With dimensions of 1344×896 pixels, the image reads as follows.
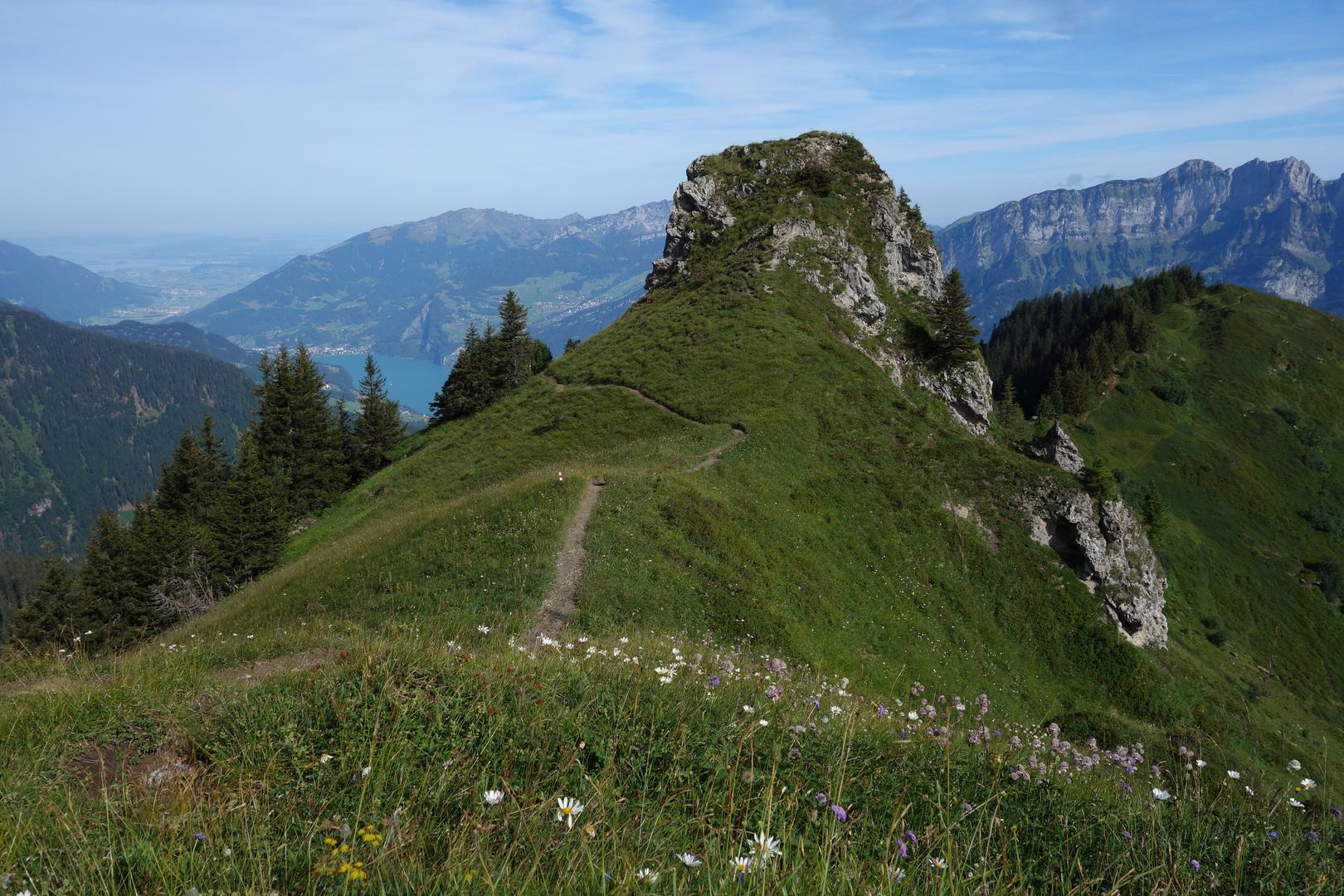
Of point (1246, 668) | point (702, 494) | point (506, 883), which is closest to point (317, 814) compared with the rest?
point (506, 883)

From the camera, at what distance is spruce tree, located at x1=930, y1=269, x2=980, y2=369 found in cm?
5675

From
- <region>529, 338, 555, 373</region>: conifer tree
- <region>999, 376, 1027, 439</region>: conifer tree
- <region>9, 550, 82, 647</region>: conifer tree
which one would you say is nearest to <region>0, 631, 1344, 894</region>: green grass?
<region>9, 550, 82, 647</region>: conifer tree

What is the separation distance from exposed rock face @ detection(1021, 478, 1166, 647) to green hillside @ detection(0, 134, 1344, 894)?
1480 mm

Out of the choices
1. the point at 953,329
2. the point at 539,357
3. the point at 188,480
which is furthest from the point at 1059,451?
the point at 188,480

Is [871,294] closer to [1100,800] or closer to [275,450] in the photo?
[275,450]

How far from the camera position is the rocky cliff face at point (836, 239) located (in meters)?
59.2

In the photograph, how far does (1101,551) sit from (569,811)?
40.9m

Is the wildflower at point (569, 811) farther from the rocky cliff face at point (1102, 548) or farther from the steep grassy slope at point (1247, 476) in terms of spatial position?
the steep grassy slope at point (1247, 476)

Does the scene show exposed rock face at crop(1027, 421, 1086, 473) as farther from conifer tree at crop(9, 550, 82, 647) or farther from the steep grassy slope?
conifer tree at crop(9, 550, 82, 647)

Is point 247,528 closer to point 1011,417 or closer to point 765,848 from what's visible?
point 765,848

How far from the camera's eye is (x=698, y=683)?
21.0 ft

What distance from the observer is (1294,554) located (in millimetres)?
80250

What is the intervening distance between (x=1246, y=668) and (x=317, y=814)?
7044 cm

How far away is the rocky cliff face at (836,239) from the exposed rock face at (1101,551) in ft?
69.4
